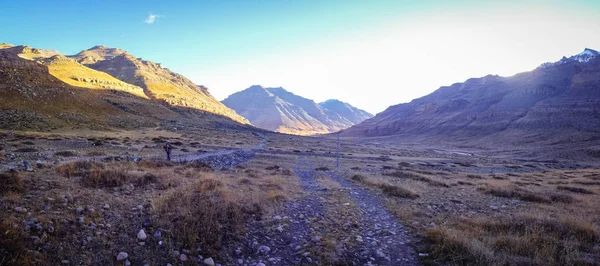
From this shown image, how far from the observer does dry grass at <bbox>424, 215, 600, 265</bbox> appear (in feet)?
22.9

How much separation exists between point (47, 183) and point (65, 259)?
5.44 metres

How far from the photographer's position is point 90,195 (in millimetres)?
8680

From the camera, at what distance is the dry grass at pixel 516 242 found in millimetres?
6973

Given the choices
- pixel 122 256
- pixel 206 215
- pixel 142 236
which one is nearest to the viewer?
pixel 122 256

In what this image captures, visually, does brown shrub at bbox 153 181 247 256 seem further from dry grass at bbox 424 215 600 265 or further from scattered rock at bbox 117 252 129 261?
dry grass at bbox 424 215 600 265

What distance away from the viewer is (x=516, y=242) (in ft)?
25.8

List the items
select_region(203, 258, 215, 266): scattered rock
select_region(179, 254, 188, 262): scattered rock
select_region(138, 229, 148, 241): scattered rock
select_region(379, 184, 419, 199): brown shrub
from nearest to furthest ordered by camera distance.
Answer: select_region(179, 254, 188, 262): scattered rock
select_region(203, 258, 215, 266): scattered rock
select_region(138, 229, 148, 241): scattered rock
select_region(379, 184, 419, 199): brown shrub

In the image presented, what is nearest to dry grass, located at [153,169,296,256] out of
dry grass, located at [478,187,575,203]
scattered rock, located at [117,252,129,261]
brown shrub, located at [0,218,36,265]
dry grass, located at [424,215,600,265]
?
scattered rock, located at [117,252,129,261]

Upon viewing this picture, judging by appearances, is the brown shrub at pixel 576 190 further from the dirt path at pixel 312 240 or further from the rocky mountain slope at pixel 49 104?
the rocky mountain slope at pixel 49 104

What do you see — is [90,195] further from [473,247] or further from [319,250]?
[473,247]

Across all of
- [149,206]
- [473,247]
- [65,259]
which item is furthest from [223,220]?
[473,247]

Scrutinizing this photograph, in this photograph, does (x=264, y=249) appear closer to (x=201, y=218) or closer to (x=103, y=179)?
(x=201, y=218)

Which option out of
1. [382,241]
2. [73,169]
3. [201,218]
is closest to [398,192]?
[382,241]

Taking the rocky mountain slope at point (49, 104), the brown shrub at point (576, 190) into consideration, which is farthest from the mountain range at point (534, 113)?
the rocky mountain slope at point (49, 104)
